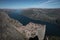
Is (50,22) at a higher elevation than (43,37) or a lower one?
higher

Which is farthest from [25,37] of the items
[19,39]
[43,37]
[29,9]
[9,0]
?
[9,0]

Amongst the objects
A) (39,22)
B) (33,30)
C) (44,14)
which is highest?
(44,14)

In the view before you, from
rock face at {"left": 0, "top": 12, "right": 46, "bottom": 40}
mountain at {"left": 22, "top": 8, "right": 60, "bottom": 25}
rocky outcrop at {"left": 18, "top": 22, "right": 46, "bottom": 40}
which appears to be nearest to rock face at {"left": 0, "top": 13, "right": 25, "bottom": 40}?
rock face at {"left": 0, "top": 12, "right": 46, "bottom": 40}

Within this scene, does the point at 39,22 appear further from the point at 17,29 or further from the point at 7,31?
the point at 7,31

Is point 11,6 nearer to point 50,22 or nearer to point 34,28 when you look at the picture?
point 34,28

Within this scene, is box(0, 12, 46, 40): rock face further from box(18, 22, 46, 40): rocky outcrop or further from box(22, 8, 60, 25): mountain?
box(22, 8, 60, 25): mountain

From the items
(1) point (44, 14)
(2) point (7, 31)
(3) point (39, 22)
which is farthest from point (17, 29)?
(1) point (44, 14)
